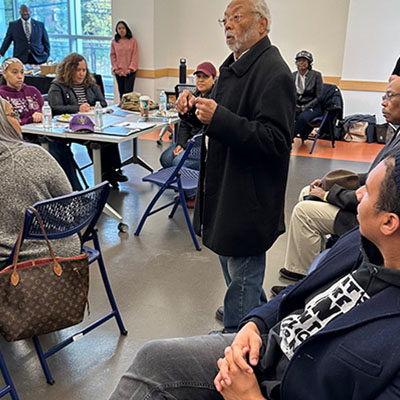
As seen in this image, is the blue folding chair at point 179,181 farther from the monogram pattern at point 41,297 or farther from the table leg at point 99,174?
the monogram pattern at point 41,297

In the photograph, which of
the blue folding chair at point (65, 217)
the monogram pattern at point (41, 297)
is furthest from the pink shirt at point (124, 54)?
the monogram pattern at point (41, 297)

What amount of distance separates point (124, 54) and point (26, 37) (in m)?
1.75

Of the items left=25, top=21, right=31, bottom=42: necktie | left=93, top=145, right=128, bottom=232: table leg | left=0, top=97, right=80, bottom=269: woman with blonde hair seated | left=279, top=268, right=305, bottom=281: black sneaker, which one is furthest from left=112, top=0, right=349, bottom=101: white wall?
left=0, top=97, right=80, bottom=269: woman with blonde hair seated

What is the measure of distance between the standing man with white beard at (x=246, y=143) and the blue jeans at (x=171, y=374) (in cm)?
67

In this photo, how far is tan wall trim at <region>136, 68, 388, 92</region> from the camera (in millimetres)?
7582

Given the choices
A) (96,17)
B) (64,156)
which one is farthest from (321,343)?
(96,17)

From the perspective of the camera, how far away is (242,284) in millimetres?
2057

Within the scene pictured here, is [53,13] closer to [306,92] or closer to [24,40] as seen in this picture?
[24,40]

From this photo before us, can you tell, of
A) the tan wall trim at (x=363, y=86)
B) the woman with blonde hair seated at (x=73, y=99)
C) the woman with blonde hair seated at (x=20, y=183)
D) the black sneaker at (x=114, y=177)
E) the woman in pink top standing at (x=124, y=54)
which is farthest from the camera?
the woman in pink top standing at (x=124, y=54)

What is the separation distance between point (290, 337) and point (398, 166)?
498mm

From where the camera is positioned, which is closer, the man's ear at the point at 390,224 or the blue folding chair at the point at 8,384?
the man's ear at the point at 390,224

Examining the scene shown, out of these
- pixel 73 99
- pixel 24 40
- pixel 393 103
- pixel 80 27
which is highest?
pixel 80 27

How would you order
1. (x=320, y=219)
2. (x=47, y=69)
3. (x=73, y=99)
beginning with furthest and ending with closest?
(x=47, y=69) < (x=73, y=99) < (x=320, y=219)

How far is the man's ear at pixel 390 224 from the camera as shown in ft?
3.24
